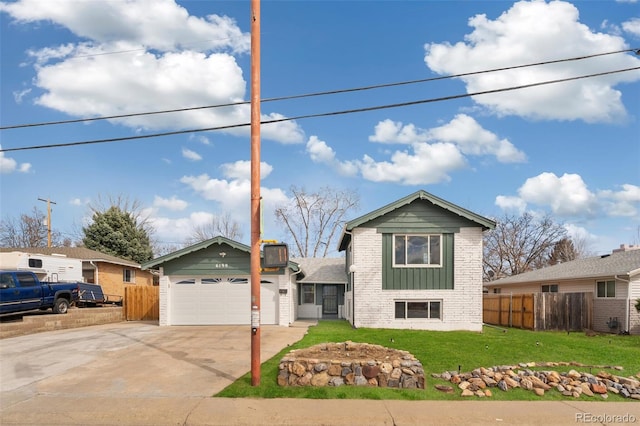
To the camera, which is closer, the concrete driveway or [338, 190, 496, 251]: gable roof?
the concrete driveway

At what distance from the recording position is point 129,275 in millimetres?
34375

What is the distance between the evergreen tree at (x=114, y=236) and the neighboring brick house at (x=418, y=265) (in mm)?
26829

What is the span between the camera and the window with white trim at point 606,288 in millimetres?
22152

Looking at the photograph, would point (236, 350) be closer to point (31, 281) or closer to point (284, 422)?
point (284, 422)

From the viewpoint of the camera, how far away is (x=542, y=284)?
95.3ft

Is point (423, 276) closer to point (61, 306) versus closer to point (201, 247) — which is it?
point (201, 247)

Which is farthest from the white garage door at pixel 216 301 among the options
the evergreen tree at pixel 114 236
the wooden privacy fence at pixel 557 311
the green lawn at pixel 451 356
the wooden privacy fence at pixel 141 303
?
the evergreen tree at pixel 114 236

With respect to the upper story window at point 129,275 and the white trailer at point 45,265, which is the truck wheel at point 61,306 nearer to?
the white trailer at point 45,265

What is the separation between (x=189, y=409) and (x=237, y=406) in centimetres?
77

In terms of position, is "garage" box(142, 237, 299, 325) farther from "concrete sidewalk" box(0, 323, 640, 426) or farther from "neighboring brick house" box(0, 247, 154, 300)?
"concrete sidewalk" box(0, 323, 640, 426)

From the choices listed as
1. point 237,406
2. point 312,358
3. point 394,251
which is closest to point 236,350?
point 312,358

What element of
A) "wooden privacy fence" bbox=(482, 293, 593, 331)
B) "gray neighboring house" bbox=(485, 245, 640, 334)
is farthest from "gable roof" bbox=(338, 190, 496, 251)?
"gray neighboring house" bbox=(485, 245, 640, 334)

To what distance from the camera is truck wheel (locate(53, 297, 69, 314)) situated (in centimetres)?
2103

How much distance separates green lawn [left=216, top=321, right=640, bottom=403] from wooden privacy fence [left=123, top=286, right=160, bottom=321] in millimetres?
10818
